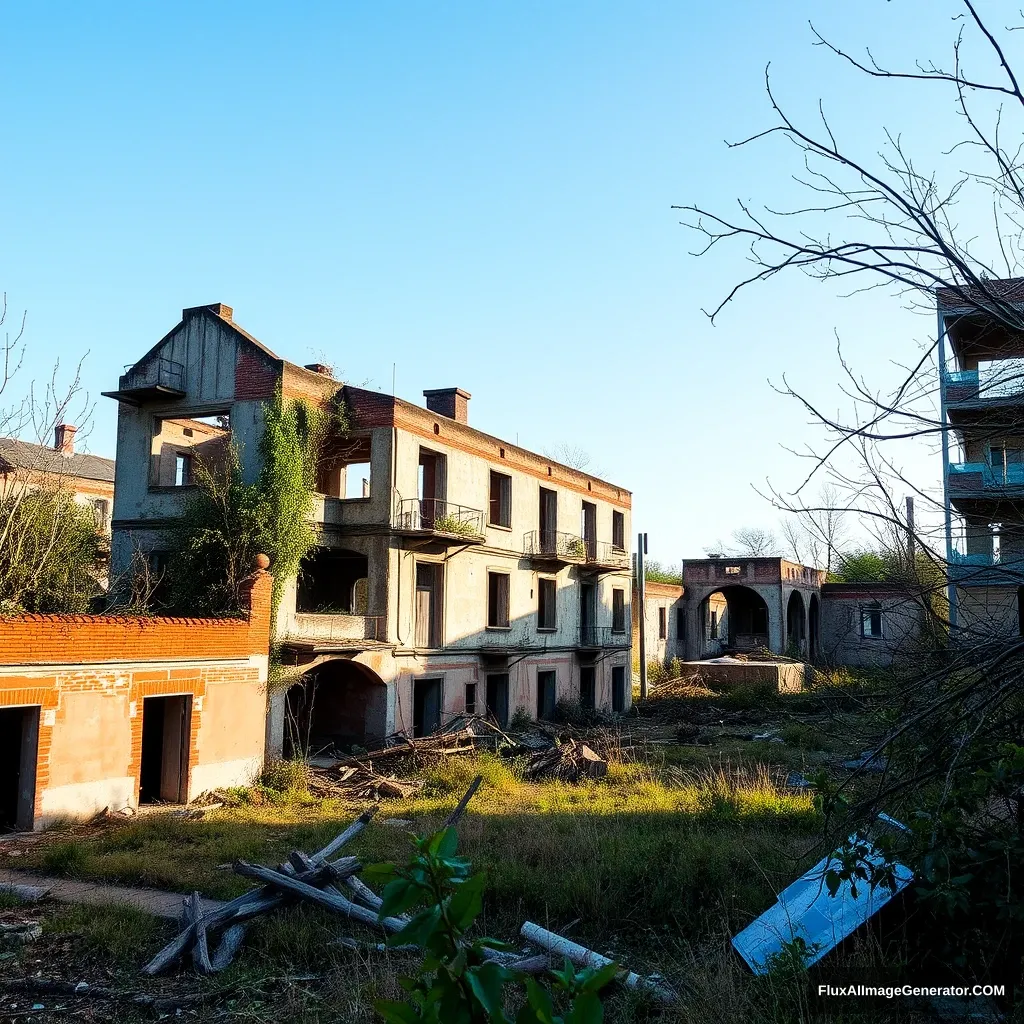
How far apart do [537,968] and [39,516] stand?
1495 cm

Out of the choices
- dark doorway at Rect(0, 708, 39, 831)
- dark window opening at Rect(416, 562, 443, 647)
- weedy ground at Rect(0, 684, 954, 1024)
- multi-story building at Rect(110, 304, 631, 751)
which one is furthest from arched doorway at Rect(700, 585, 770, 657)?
dark doorway at Rect(0, 708, 39, 831)

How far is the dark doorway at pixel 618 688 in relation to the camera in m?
33.2

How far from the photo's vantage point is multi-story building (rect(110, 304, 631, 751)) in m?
20.3

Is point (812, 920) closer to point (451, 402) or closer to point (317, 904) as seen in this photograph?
→ point (317, 904)

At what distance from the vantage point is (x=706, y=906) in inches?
325

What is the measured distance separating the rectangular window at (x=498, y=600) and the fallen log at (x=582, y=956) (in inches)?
741

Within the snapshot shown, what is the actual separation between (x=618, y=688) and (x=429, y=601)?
12.7 meters

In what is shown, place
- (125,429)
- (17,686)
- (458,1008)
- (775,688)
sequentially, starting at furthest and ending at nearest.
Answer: (775,688) < (125,429) < (17,686) < (458,1008)

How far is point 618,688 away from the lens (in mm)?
33531

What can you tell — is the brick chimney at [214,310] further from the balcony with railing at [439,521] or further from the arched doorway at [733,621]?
the arched doorway at [733,621]

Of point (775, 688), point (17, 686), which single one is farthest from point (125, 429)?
point (775, 688)

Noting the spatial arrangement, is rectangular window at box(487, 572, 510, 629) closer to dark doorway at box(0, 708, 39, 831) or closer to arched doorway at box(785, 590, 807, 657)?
dark doorway at box(0, 708, 39, 831)

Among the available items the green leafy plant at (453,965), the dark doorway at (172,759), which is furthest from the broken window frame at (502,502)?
the green leafy plant at (453,965)

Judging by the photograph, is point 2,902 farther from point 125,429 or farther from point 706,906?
point 125,429
